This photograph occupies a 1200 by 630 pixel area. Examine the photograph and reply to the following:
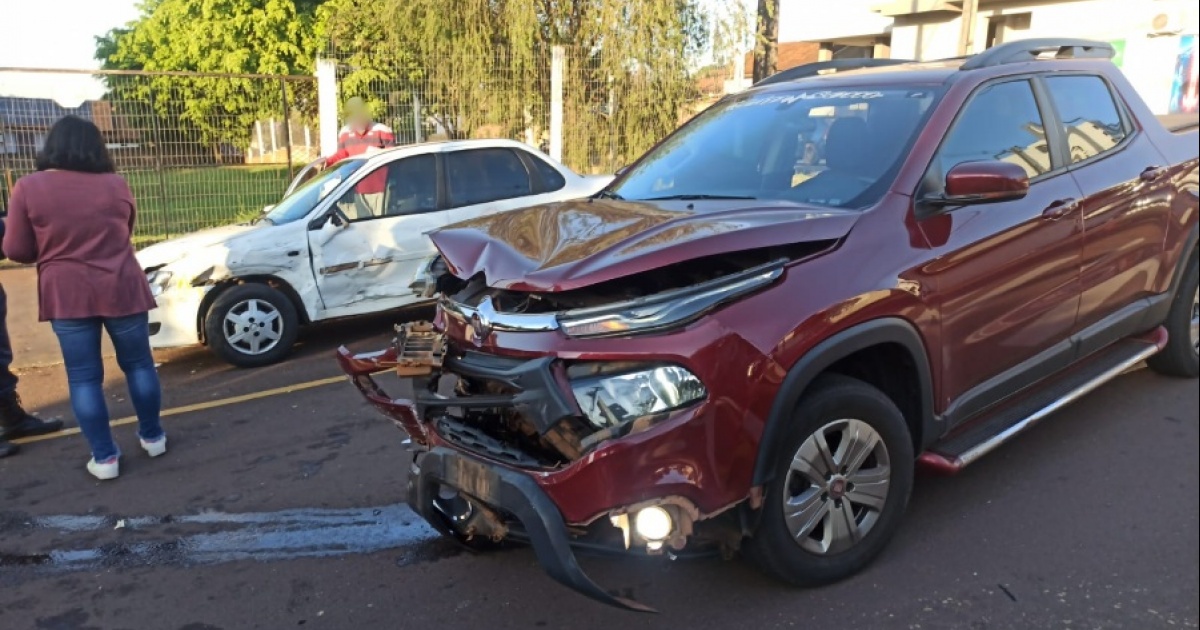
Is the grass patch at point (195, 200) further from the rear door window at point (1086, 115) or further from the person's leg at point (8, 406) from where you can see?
the rear door window at point (1086, 115)

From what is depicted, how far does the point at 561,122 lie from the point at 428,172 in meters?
6.55

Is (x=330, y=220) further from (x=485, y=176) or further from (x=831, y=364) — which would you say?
(x=831, y=364)

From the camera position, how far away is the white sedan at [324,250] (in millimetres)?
6508

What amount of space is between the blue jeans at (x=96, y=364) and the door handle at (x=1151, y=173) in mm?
5348

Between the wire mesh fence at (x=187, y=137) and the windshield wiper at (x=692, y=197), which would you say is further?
the wire mesh fence at (x=187, y=137)

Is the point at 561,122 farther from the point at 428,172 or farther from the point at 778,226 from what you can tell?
the point at 778,226

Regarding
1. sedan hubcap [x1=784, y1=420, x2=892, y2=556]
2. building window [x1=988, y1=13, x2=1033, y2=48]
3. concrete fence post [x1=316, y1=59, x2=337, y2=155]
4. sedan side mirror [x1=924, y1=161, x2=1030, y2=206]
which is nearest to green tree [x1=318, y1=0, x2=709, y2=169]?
concrete fence post [x1=316, y1=59, x2=337, y2=155]

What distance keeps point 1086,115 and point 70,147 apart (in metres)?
5.14

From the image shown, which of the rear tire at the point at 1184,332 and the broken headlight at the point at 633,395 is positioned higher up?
the broken headlight at the point at 633,395

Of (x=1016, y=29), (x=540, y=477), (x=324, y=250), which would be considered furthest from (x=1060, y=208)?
(x=1016, y=29)

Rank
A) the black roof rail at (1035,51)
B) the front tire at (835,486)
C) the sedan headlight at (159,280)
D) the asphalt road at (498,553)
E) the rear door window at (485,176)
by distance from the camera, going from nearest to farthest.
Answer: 1. the front tire at (835,486)
2. the asphalt road at (498,553)
3. the black roof rail at (1035,51)
4. the sedan headlight at (159,280)
5. the rear door window at (485,176)

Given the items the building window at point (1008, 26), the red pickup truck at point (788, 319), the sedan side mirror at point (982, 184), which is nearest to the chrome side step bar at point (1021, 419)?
the red pickup truck at point (788, 319)

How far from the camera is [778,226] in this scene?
2990mm

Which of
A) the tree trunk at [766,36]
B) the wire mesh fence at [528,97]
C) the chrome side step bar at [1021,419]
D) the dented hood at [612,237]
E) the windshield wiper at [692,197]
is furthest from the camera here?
the tree trunk at [766,36]
